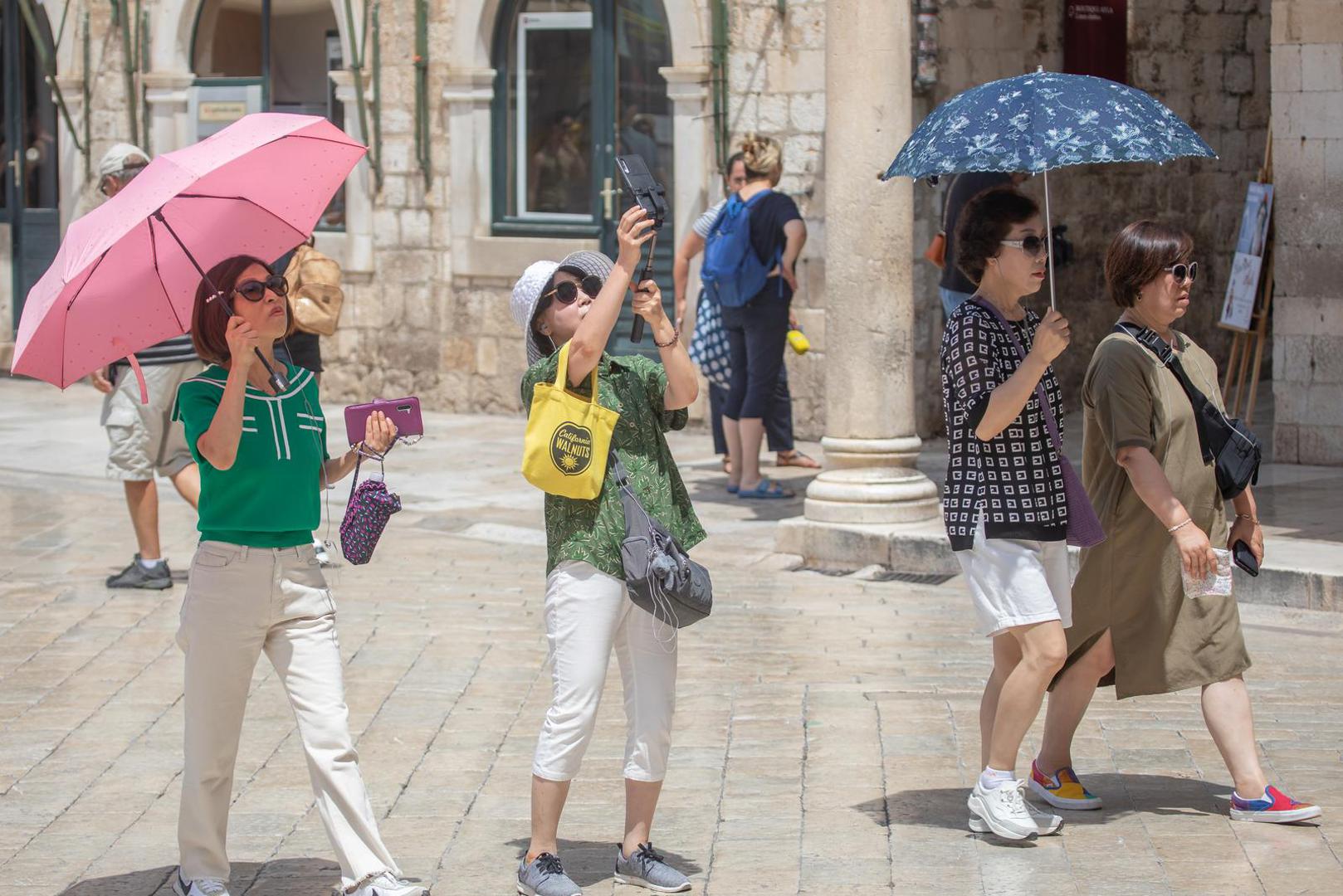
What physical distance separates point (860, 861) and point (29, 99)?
14.6m

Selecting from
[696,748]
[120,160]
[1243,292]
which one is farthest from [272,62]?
[696,748]

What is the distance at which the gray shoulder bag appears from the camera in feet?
14.8

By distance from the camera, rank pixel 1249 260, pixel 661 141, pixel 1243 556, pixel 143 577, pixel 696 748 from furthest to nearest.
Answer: pixel 661 141 → pixel 1249 260 → pixel 143 577 → pixel 696 748 → pixel 1243 556

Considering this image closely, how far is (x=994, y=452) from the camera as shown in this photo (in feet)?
16.2

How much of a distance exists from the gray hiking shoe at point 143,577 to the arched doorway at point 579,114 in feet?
19.1

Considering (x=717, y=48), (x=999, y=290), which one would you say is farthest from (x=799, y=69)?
(x=999, y=290)

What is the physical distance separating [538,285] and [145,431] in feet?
13.4

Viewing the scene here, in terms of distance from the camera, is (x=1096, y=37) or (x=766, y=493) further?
(x=1096, y=37)

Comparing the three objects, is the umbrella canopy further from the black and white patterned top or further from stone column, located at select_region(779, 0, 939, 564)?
stone column, located at select_region(779, 0, 939, 564)

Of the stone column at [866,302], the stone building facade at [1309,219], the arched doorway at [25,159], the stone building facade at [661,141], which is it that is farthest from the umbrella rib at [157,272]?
the arched doorway at [25,159]

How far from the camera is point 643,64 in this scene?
13.9m

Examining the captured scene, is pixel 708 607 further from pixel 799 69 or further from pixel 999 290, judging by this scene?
pixel 799 69

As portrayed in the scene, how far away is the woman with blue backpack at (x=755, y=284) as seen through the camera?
34.5 ft

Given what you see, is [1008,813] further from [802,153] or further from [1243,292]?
[802,153]
